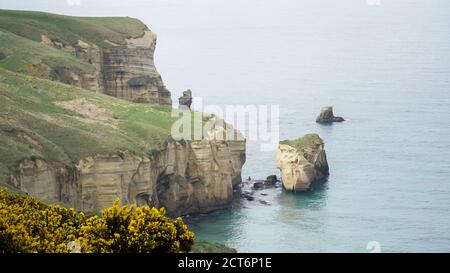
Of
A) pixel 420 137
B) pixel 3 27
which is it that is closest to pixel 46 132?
pixel 3 27

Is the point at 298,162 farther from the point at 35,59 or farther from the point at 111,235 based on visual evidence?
the point at 111,235

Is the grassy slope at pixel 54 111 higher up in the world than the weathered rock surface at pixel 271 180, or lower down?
higher up

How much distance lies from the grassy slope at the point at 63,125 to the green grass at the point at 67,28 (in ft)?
70.9

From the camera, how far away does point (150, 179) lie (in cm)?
10381

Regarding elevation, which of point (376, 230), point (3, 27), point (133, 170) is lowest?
point (376, 230)

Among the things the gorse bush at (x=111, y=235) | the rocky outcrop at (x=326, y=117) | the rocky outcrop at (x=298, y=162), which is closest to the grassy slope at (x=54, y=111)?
the rocky outcrop at (x=298, y=162)

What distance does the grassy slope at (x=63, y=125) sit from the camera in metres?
94.1

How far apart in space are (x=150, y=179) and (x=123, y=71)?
38559mm

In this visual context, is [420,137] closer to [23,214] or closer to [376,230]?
[376,230]

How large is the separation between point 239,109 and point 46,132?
9450cm

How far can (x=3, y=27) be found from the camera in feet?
457

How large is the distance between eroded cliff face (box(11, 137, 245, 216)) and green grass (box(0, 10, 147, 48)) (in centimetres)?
3357

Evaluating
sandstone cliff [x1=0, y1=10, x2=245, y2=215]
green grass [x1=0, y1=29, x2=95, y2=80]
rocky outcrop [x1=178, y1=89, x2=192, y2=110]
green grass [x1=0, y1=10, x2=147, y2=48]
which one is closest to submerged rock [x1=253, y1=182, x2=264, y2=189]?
sandstone cliff [x1=0, y1=10, x2=245, y2=215]

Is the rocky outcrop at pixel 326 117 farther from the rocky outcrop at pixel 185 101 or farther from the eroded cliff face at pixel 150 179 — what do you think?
the eroded cliff face at pixel 150 179
